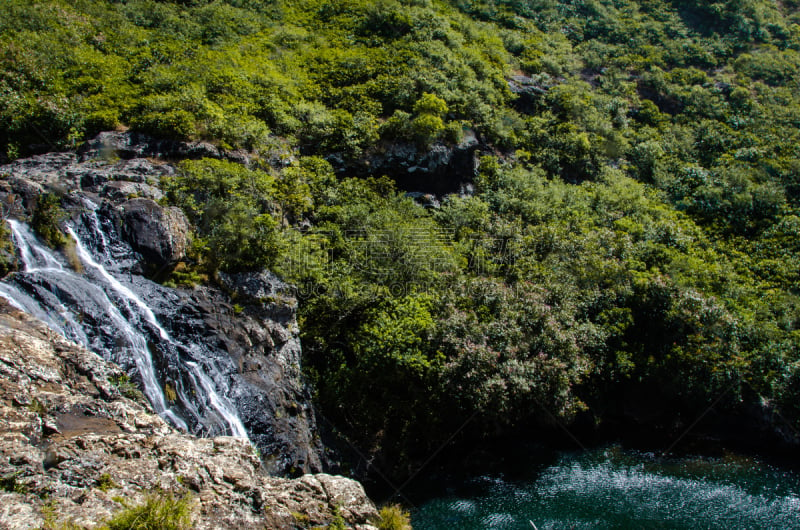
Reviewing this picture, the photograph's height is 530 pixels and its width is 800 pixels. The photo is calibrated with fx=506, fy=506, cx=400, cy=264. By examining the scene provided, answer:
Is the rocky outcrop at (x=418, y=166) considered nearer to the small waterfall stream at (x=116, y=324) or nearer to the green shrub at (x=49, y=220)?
the green shrub at (x=49, y=220)

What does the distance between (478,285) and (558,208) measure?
9822 mm

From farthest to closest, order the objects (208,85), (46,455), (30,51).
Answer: (208,85), (30,51), (46,455)

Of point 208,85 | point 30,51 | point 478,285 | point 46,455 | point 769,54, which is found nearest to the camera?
point 46,455

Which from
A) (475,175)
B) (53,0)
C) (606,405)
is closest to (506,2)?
(475,175)

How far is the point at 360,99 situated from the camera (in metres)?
27.9

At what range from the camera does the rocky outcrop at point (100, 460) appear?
22.6ft

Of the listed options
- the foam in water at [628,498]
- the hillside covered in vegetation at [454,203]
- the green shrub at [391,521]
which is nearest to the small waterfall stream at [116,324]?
the hillside covered in vegetation at [454,203]

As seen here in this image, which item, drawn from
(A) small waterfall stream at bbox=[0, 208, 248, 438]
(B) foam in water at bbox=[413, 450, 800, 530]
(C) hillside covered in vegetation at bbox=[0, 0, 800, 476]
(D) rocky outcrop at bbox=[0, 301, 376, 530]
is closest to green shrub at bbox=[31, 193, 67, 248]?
(A) small waterfall stream at bbox=[0, 208, 248, 438]

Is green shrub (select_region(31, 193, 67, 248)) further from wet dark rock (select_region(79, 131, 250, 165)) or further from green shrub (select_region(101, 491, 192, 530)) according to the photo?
green shrub (select_region(101, 491, 192, 530))

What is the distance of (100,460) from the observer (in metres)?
7.66

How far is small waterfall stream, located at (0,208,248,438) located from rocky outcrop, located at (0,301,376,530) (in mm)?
849

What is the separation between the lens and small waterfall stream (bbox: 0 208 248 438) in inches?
433

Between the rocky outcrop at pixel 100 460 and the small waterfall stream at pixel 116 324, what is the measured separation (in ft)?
2.79

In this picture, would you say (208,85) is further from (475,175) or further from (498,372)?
(498,372)
